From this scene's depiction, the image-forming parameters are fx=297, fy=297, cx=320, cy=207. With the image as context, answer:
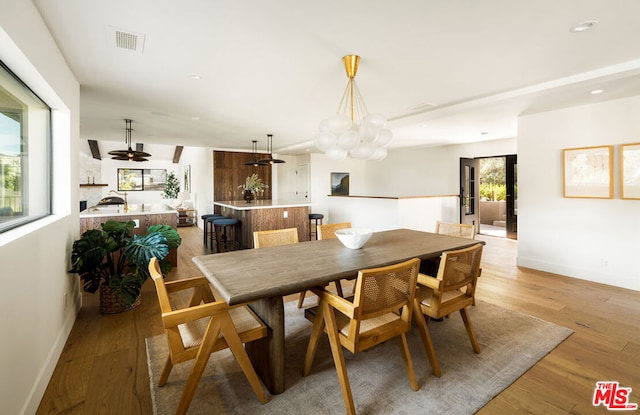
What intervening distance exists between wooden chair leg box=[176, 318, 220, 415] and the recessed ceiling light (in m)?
3.09

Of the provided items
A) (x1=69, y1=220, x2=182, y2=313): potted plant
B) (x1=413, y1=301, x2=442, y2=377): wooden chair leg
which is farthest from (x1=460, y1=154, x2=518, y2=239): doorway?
(x1=69, y1=220, x2=182, y2=313): potted plant

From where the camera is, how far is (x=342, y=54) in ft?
8.32

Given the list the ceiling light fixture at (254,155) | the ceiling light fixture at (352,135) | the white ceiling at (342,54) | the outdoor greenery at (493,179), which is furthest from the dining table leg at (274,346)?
the outdoor greenery at (493,179)

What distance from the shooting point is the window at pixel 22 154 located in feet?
5.52

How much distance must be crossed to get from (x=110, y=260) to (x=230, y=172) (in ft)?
19.4

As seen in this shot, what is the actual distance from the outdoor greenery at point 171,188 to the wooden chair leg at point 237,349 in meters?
11.6

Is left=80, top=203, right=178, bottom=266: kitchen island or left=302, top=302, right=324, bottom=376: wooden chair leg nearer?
left=302, top=302, right=324, bottom=376: wooden chair leg

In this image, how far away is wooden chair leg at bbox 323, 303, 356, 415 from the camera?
1.61m

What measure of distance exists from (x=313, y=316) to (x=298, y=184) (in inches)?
299

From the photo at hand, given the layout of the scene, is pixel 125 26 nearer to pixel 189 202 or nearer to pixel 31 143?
pixel 31 143

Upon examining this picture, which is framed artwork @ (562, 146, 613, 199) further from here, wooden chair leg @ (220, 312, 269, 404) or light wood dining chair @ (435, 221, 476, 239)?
wooden chair leg @ (220, 312, 269, 404)

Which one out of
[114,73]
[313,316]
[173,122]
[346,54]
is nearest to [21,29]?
[114,73]

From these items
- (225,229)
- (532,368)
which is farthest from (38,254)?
(225,229)

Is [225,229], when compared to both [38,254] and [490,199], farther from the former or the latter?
[490,199]
